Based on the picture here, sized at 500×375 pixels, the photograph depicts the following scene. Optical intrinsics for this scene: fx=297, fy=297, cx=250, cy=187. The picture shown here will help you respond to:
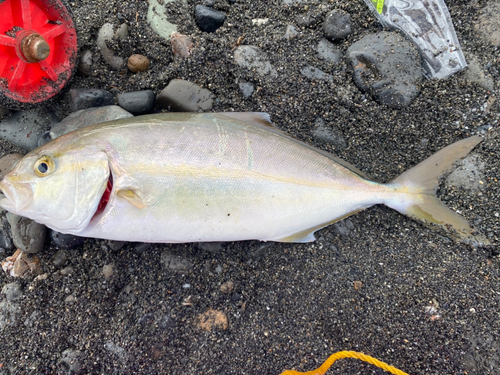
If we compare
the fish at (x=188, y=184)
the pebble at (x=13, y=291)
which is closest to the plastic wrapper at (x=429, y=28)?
the fish at (x=188, y=184)

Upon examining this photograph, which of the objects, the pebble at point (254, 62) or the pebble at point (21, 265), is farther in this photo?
the pebble at point (254, 62)

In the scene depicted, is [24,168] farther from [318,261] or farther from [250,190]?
[318,261]

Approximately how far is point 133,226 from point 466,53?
2590 mm

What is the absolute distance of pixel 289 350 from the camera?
5.99 feet

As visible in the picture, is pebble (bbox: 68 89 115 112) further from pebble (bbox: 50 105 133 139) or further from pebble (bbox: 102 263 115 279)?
pebble (bbox: 102 263 115 279)

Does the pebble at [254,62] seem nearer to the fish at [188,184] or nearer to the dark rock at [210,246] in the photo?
the fish at [188,184]

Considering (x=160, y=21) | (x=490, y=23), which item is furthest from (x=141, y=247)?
(x=490, y=23)

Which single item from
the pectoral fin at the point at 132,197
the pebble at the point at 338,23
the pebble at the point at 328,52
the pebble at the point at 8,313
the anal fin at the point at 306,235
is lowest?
the pebble at the point at 8,313

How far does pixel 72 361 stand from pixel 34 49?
5.99 feet

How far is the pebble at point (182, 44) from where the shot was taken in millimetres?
2174

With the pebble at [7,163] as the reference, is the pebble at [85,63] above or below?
above

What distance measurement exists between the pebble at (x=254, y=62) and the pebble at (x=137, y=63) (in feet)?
2.20

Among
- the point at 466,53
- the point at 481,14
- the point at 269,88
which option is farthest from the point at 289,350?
the point at 481,14

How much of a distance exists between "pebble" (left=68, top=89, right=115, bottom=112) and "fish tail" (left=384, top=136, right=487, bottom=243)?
2.07 m
